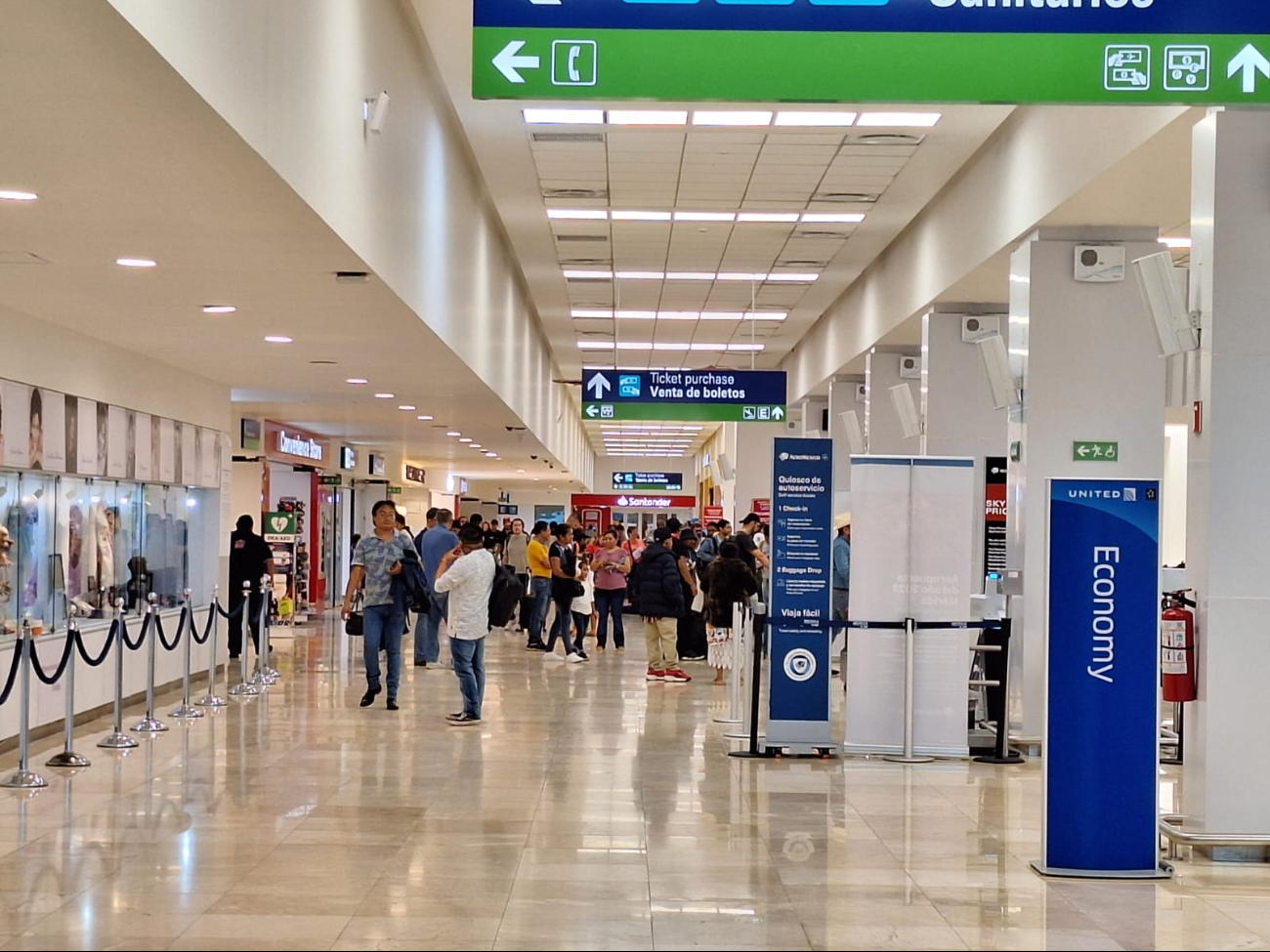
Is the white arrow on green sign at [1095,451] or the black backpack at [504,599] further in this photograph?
the black backpack at [504,599]

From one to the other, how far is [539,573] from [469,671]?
6.35 metres

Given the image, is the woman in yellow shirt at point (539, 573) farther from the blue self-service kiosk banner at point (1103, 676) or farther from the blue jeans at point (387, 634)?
the blue self-service kiosk banner at point (1103, 676)

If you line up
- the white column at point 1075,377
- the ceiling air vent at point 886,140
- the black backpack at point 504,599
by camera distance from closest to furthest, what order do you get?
the white column at point 1075,377 < the ceiling air vent at point 886,140 < the black backpack at point 504,599

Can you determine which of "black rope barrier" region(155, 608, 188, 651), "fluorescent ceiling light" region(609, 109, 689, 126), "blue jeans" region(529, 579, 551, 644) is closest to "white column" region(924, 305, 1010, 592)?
"fluorescent ceiling light" region(609, 109, 689, 126)

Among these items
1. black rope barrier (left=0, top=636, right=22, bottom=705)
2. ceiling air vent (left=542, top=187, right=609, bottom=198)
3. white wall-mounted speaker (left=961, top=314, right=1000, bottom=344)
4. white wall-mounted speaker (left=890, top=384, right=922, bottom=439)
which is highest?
ceiling air vent (left=542, top=187, right=609, bottom=198)

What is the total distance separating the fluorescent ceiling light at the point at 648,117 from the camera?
34.3 feet

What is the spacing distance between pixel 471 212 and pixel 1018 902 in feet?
29.1

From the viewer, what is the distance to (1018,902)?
19.7ft

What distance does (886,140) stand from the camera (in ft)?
36.4

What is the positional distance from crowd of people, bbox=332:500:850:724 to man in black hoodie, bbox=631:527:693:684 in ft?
0.03

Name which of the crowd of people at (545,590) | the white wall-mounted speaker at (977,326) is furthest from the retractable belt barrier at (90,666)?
the white wall-mounted speaker at (977,326)

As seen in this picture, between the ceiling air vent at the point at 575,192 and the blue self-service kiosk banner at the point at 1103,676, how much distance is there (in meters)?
7.44

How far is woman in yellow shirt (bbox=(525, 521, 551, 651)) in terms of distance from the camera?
17.3 m

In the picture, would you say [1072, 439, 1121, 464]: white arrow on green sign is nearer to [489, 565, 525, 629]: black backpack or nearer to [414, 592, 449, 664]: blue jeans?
[489, 565, 525, 629]: black backpack
